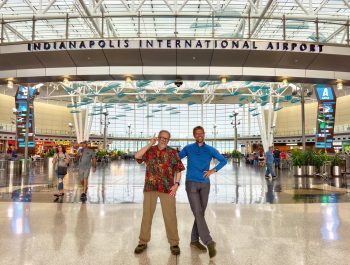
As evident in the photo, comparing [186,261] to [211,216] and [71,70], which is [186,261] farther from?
[71,70]

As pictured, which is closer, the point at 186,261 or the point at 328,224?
the point at 186,261

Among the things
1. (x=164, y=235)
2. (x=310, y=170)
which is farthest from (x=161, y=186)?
(x=310, y=170)

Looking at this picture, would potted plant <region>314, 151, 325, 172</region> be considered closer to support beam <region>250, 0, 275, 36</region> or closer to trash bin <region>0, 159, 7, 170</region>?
support beam <region>250, 0, 275, 36</region>

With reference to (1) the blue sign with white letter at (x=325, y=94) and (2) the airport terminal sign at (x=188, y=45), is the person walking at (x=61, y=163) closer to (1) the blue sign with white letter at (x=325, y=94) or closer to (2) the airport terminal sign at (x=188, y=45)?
(2) the airport terminal sign at (x=188, y=45)

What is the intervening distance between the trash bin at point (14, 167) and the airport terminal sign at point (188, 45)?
1289 centimetres

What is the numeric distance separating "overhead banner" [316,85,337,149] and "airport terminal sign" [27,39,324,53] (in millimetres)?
20569

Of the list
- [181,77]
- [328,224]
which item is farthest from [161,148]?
[181,77]

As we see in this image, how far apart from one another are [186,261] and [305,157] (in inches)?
674

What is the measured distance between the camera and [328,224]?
241 inches

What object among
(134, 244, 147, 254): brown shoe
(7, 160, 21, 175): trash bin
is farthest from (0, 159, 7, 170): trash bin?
(134, 244, 147, 254): brown shoe

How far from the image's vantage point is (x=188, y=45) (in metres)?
10.4

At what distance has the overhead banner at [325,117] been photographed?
95.6 ft

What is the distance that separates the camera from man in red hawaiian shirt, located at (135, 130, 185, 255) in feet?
14.4

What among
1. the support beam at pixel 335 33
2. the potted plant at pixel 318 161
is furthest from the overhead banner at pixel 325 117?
the support beam at pixel 335 33
